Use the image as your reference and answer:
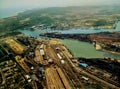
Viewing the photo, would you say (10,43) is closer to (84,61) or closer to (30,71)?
(30,71)

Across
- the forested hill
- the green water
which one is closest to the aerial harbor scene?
the green water

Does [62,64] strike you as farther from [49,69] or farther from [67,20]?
[67,20]

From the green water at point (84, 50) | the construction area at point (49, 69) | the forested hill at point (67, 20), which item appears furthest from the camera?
the forested hill at point (67, 20)

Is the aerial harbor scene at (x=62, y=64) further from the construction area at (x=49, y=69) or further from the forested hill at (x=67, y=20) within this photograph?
the forested hill at (x=67, y=20)

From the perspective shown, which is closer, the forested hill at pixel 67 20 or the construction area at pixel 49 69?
the construction area at pixel 49 69

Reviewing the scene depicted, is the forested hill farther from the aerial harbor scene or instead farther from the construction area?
the construction area

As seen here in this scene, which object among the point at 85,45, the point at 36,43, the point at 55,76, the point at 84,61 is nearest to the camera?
the point at 55,76

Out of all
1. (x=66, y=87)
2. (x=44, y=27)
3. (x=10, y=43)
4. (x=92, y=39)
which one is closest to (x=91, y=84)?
(x=66, y=87)

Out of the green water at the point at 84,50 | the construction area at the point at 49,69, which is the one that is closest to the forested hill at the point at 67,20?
the green water at the point at 84,50

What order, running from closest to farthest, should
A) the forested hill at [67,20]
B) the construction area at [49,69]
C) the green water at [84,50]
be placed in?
1. the construction area at [49,69]
2. the green water at [84,50]
3. the forested hill at [67,20]
